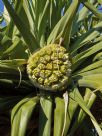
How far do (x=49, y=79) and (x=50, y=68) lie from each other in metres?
0.03

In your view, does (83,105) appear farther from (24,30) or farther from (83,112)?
(24,30)

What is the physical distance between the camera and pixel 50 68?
1.48 m

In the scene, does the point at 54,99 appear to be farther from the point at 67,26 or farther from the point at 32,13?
the point at 32,13

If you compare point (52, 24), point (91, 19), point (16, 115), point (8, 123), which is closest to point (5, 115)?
point (8, 123)

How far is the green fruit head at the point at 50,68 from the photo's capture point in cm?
149

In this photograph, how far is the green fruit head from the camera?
4.88ft

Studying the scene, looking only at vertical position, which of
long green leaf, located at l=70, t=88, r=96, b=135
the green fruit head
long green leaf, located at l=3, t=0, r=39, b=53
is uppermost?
long green leaf, located at l=3, t=0, r=39, b=53

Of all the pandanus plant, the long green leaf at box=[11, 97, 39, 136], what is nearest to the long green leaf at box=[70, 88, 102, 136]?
the pandanus plant

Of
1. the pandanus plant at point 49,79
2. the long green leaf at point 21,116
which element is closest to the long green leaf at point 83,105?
the pandanus plant at point 49,79

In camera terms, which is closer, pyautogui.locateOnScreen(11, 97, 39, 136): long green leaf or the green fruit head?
pyautogui.locateOnScreen(11, 97, 39, 136): long green leaf

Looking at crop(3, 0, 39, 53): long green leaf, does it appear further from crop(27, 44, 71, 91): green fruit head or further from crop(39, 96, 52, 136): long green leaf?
crop(39, 96, 52, 136): long green leaf

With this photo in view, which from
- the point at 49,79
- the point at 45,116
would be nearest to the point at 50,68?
the point at 49,79

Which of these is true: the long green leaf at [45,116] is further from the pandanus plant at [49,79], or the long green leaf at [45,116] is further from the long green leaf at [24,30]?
the long green leaf at [24,30]

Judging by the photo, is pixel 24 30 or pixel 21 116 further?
pixel 24 30
